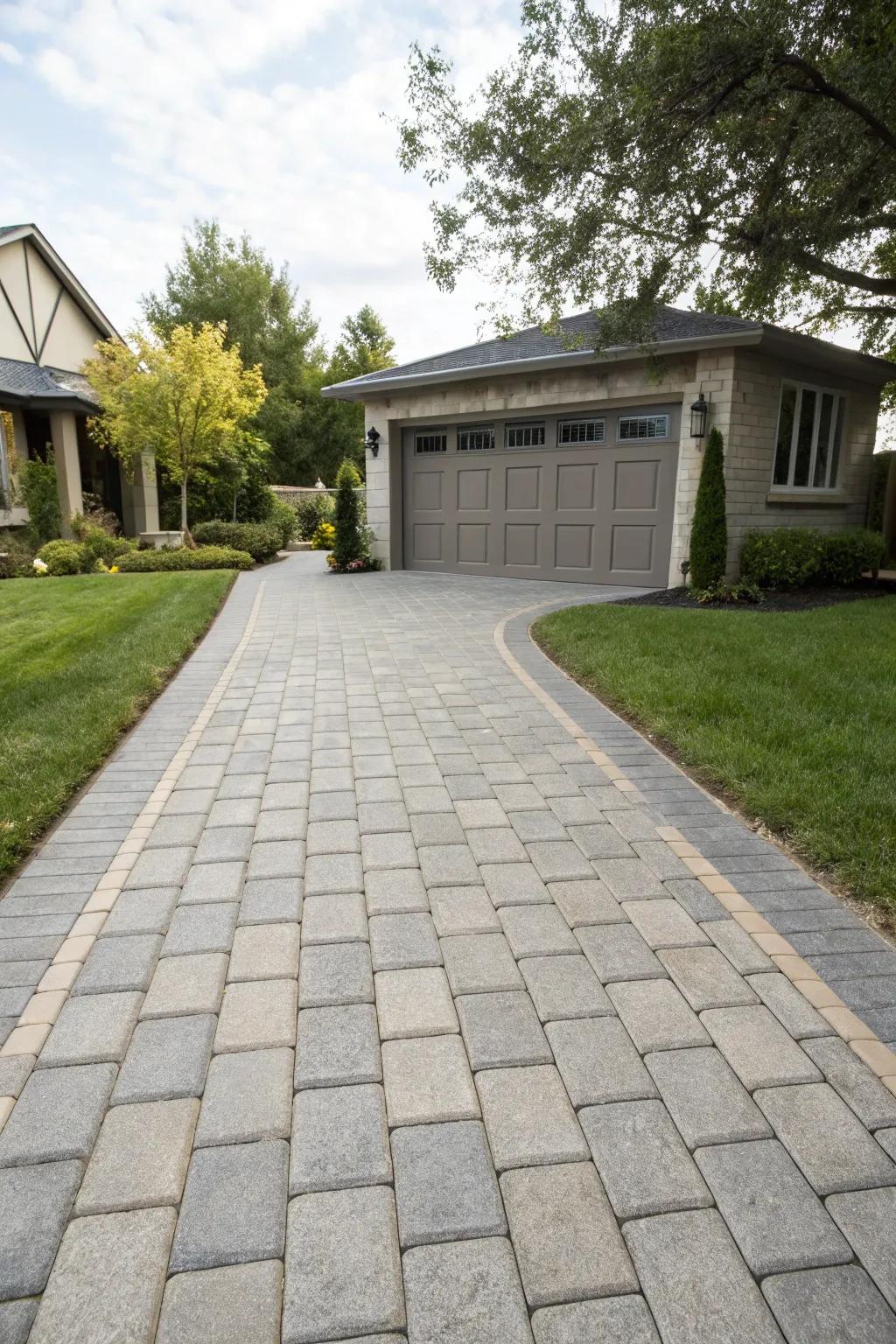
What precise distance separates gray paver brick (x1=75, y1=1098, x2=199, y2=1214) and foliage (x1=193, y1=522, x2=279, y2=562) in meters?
16.6

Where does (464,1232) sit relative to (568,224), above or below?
below

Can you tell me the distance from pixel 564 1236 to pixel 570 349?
38.5 ft

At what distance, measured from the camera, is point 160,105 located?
10.0m

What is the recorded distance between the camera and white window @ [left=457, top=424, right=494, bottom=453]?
14.1 m

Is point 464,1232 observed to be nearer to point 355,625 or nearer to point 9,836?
point 9,836

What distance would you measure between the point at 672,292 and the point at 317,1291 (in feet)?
38.3

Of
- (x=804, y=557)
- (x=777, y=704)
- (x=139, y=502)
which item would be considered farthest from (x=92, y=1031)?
(x=139, y=502)

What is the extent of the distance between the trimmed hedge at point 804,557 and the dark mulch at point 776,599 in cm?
23

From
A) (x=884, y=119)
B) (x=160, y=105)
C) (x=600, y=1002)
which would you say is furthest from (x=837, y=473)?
(x=600, y=1002)

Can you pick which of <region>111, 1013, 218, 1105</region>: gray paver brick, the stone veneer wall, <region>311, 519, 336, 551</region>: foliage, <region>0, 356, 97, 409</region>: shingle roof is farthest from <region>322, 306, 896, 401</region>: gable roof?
<region>111, 1013, 218, 1105</region>: gray paver brick

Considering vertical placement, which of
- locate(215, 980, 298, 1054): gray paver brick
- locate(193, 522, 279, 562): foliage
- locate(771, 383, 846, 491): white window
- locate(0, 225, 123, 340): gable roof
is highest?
locate(0, 225, 123, 340): gable roof

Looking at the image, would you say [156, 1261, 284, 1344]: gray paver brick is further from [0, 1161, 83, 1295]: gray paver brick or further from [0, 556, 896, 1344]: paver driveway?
[0, 1161, 83, 1295]: gray paver brick

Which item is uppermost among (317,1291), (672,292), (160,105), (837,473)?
(160,105)

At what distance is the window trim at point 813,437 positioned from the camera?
39.7 feet
